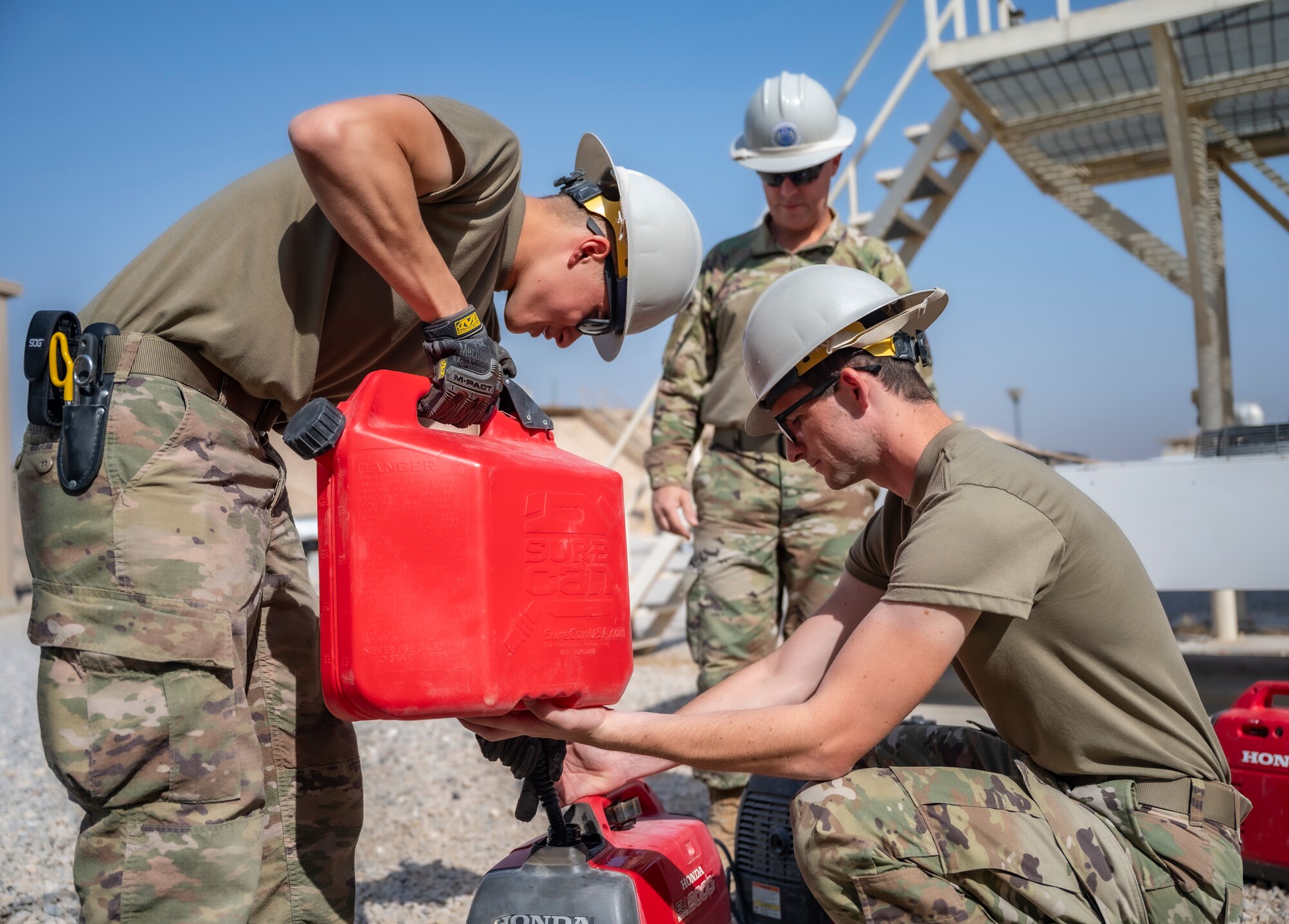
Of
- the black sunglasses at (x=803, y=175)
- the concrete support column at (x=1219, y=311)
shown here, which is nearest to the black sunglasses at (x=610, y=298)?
the black sunglasses at (x=803, y=175)

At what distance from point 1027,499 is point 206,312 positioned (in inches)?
60.3

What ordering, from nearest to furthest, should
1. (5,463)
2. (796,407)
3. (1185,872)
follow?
(1185,872), (796,407), (5,463)

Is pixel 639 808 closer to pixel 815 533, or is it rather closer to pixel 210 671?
pixel 210 671

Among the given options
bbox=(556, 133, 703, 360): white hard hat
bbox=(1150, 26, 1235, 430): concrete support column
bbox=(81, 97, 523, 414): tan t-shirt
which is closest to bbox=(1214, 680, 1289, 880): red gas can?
bbox=(556, 133, 703, 360): white hard hat

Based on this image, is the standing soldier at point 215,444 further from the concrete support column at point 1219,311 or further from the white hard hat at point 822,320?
the concrete support column at point 1219,311

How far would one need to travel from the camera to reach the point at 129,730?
1.61m

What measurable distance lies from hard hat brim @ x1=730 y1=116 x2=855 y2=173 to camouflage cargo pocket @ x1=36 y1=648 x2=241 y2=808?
289 cm

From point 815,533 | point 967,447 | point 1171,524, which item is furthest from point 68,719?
point 1171,524

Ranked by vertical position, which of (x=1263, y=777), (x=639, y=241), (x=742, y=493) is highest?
(x=639, y=241)

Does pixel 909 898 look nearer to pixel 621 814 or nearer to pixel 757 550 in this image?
pixel 621 814

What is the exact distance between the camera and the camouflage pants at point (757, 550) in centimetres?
350

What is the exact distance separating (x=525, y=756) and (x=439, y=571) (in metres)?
0.51

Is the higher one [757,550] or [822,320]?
[822,320]

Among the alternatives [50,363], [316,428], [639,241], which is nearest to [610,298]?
[639,241]
